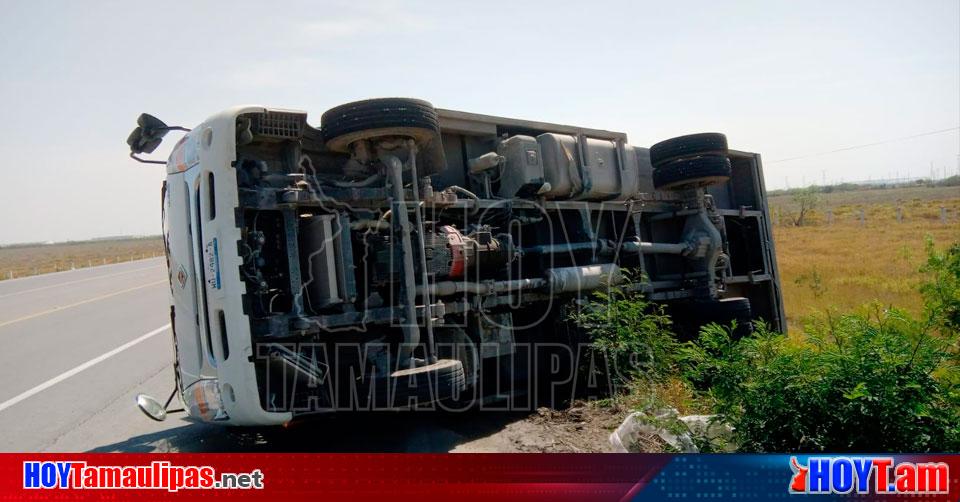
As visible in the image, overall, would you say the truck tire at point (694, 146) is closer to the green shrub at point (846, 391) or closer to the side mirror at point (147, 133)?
the green shrub at point (846, 391)

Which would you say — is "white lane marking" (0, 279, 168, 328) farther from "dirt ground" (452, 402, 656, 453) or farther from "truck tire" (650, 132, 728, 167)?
"truck tire" (650, 132, 728, 167)

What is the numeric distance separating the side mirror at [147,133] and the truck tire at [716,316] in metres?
5.16

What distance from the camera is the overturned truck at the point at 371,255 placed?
431 cm

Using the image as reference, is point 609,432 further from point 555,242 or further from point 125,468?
point 125,468

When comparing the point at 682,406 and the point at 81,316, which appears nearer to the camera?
the point at 682,406

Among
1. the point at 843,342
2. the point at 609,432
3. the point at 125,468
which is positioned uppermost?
the point at 843,342

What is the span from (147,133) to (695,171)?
17.3 feet

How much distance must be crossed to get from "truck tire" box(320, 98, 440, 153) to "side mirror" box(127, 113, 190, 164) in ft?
3.70

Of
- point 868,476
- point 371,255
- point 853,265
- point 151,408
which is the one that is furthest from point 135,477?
point 853,265

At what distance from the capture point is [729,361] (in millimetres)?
4156

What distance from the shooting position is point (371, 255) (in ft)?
16.1

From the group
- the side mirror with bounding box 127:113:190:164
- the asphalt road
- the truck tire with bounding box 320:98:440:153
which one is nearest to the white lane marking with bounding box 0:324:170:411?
the asphalt road

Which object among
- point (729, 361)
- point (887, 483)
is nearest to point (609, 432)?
point (729, 361)

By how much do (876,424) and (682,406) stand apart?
5.86 ft
